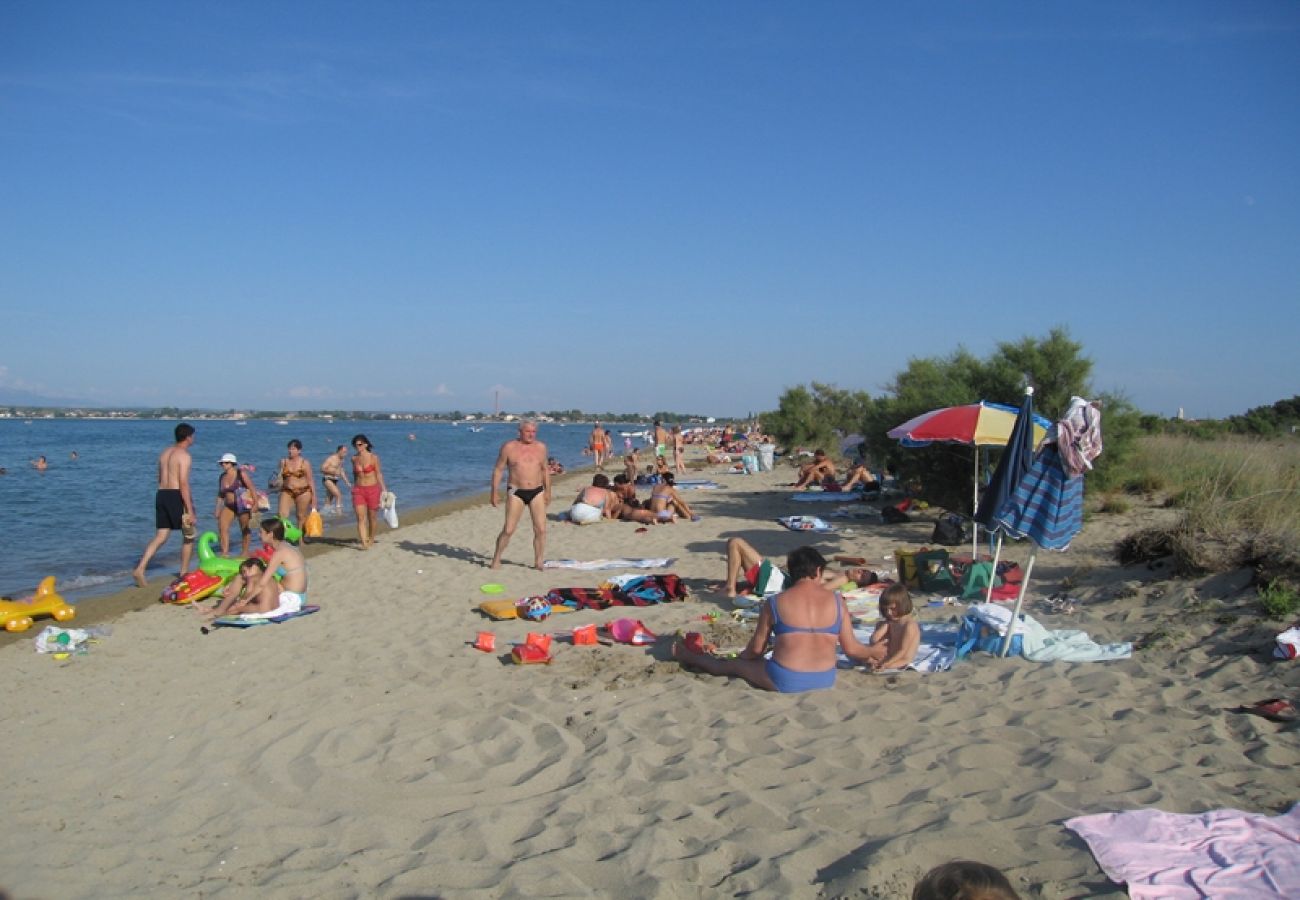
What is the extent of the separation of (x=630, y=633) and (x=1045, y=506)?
10.2 feet

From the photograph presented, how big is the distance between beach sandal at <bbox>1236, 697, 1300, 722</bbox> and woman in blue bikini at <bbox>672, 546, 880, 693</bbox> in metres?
2.16

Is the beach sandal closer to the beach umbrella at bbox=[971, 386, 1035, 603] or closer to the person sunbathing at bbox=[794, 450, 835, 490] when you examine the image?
the beach umbrella at bbox=[971, 386, 1035, 603]

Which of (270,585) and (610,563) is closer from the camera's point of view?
(270,585)

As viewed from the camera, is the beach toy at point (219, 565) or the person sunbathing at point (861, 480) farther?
the person sunbathing at point (861, 480)

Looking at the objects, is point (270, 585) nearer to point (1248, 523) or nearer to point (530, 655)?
point (530, 655)

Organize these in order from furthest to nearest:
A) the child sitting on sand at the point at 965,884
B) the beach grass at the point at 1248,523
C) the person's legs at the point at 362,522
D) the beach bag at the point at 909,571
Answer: the person's legs at the point at 362,522
the beach bag at the point at 909,571
the beach grass at the point at 1248,523
the child sitting on sand at the point at 965,884

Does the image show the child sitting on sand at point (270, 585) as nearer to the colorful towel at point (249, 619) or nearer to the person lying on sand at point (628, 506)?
the colorful towel at point (249, 619)

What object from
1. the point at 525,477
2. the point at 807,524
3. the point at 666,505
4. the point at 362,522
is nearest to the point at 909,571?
the point at 807,524

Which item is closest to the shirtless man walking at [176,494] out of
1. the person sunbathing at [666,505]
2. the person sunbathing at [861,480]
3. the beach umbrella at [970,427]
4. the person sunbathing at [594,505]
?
the person sunbathing at [594,505]

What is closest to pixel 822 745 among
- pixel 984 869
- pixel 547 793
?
pixel 547 793

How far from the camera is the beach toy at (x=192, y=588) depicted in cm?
841

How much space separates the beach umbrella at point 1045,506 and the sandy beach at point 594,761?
83 cm

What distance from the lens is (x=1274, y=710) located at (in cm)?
443

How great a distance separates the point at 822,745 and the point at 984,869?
2.55 m
